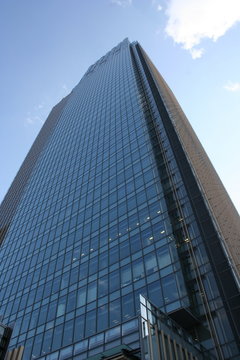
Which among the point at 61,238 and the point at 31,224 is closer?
the point at 61,238

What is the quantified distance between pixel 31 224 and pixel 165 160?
2844 centimetres

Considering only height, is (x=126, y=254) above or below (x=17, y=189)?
below

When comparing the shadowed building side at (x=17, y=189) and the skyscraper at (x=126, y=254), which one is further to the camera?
the shadowed building side at (x=17, y=189)

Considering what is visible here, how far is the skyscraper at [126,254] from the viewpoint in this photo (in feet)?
93.9

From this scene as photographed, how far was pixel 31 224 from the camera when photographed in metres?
65.0

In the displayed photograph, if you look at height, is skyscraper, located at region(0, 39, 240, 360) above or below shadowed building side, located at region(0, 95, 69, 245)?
below

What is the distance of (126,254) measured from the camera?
3931 centimetres

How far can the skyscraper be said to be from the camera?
28609 millimetres

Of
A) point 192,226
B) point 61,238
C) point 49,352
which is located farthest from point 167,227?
point 61,238

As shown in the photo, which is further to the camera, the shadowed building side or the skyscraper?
the shadowed building side

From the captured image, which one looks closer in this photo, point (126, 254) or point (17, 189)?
point (126, 254)

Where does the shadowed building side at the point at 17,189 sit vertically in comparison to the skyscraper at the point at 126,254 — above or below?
above

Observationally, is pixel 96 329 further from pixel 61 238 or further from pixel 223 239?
pixel 61 238

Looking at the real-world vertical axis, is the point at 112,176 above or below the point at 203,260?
above
